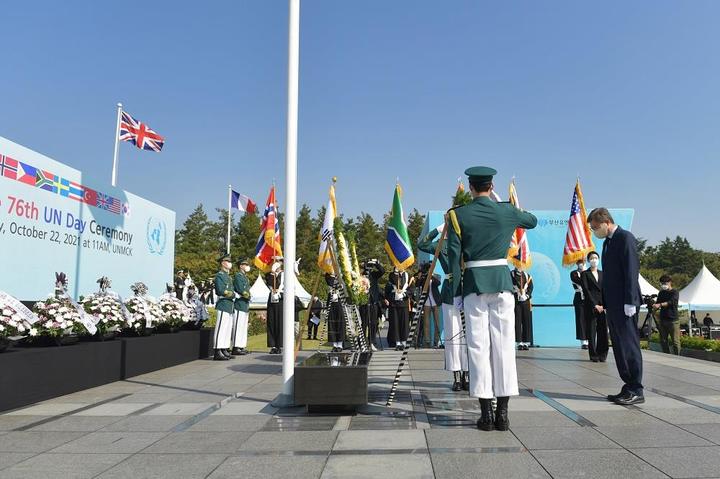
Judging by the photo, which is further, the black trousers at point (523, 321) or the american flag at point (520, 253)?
the american flag at point (520, 253)

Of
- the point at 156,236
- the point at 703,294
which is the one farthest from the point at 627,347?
the point at 703,294

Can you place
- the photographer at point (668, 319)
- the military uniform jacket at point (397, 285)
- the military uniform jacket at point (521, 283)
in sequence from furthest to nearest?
the military uniform jacket at point (397, 285) < the military uniform jacket at point (521, 283) < the photographer at point (668, 319)

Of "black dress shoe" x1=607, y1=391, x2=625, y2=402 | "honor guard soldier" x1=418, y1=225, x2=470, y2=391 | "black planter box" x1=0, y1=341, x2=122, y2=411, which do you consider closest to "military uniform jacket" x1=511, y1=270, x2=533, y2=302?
"honor guard soldier" x1=418, y1=225, x2=470, y2=391

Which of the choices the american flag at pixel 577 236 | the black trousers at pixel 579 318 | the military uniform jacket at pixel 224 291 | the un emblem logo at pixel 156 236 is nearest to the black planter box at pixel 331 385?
the military uniform jacket at pixel 224 291

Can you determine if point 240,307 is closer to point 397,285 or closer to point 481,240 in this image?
point 397,285

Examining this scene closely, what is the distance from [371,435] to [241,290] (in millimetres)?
8135

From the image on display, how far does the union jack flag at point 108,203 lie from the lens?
15065mm

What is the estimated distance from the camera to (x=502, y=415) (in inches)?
185

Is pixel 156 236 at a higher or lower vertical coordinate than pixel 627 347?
higher

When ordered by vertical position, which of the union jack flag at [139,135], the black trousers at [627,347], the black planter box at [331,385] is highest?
Answer: the union jack flag at [139,135]

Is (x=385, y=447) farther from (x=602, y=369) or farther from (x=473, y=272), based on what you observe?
(x=602, y=369)

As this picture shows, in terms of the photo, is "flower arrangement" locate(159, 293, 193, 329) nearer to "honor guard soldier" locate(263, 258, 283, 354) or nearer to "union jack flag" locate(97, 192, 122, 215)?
"honor guard soldier" locate(263, 258, 283, 354)

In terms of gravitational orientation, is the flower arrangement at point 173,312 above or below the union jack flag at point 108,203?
below

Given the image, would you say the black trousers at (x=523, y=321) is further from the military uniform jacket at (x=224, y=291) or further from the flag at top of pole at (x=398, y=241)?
the military uniform jacket at (x=224, y=291)
